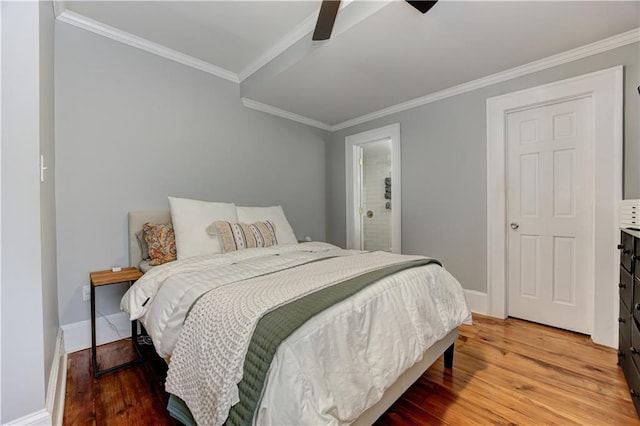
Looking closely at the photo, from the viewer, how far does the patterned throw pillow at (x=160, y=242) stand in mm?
2146

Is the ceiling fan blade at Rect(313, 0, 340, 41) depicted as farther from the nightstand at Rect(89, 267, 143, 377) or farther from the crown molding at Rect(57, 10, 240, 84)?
the nightstand at Rect(89, 267, 143, 377)

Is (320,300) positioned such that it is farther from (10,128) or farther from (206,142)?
(206,142)

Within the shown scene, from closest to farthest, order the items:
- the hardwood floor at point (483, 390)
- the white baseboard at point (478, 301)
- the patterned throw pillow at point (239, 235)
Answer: the hardwood floor at point (483, 390) < the patterned throw pillow at point (239, 235) < the white baseboard at point (478, 301)

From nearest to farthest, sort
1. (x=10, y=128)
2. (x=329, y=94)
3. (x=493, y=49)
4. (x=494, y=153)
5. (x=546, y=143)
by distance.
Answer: (x=10, y=128)
(x=493, y=49)
(x=546, y=143)
(x=494, y=153)
(x=329, y=94)

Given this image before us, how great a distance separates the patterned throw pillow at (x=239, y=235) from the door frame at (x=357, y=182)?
1711 mm

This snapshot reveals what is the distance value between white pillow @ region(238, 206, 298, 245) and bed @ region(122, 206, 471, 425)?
812 mm

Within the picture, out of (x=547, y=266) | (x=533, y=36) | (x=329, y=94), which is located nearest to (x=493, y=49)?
(x=533, y=36)

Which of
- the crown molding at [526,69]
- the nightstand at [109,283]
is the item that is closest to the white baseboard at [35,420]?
the nightstand at [109,283]

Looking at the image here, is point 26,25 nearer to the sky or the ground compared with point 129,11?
nearer to the ground

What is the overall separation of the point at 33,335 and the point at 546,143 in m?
3.63

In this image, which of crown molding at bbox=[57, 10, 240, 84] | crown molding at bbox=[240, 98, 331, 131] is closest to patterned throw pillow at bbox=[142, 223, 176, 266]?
crown molding at bbox=[57, 10, 240, 84]

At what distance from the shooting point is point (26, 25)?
1.10 m

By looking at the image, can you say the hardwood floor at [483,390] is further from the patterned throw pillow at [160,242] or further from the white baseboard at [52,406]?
the patterned throw pillow at [160,242]

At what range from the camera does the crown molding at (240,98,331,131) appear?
3.20m
